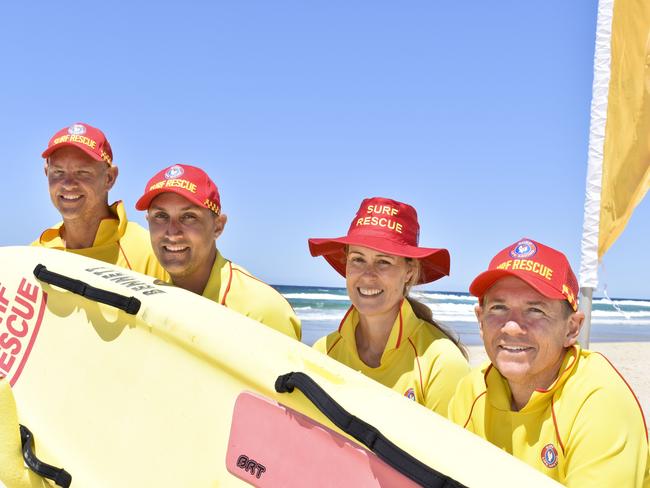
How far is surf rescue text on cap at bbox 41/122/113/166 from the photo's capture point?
12.6 feet

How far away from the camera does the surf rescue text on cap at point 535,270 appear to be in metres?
2.28

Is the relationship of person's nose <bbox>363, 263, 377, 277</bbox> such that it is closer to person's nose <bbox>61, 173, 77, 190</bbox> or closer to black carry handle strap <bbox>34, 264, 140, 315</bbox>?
black carry handle strap <bbox>34, 264, 140, 315</bbox>

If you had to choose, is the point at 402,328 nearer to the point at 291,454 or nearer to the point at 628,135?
the point at 291,454

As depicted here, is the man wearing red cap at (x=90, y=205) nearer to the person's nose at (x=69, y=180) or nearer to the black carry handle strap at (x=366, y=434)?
the person's nose at (x=69, y=180)

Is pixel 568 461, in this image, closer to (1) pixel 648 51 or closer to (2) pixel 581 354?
(2) pixel 581 354

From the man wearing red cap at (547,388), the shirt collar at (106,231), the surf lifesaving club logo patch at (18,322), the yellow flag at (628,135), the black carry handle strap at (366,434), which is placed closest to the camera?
the black carry handle strap at (366,434)

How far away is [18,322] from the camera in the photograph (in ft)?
10.9

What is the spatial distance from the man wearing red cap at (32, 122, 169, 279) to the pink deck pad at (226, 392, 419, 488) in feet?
5.36

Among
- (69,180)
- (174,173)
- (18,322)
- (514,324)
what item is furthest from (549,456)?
(69,180)

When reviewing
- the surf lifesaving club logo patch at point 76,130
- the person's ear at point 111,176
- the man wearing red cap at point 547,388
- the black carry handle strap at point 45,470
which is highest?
the surf lifesaving club logo patch at point 76,130

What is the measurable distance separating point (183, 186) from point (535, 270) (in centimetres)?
174

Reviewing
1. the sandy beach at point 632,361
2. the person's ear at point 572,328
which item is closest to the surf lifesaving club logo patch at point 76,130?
the person's ear at point 572,328

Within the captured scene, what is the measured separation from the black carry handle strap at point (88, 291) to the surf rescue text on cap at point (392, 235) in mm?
925

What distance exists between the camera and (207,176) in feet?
11.2
